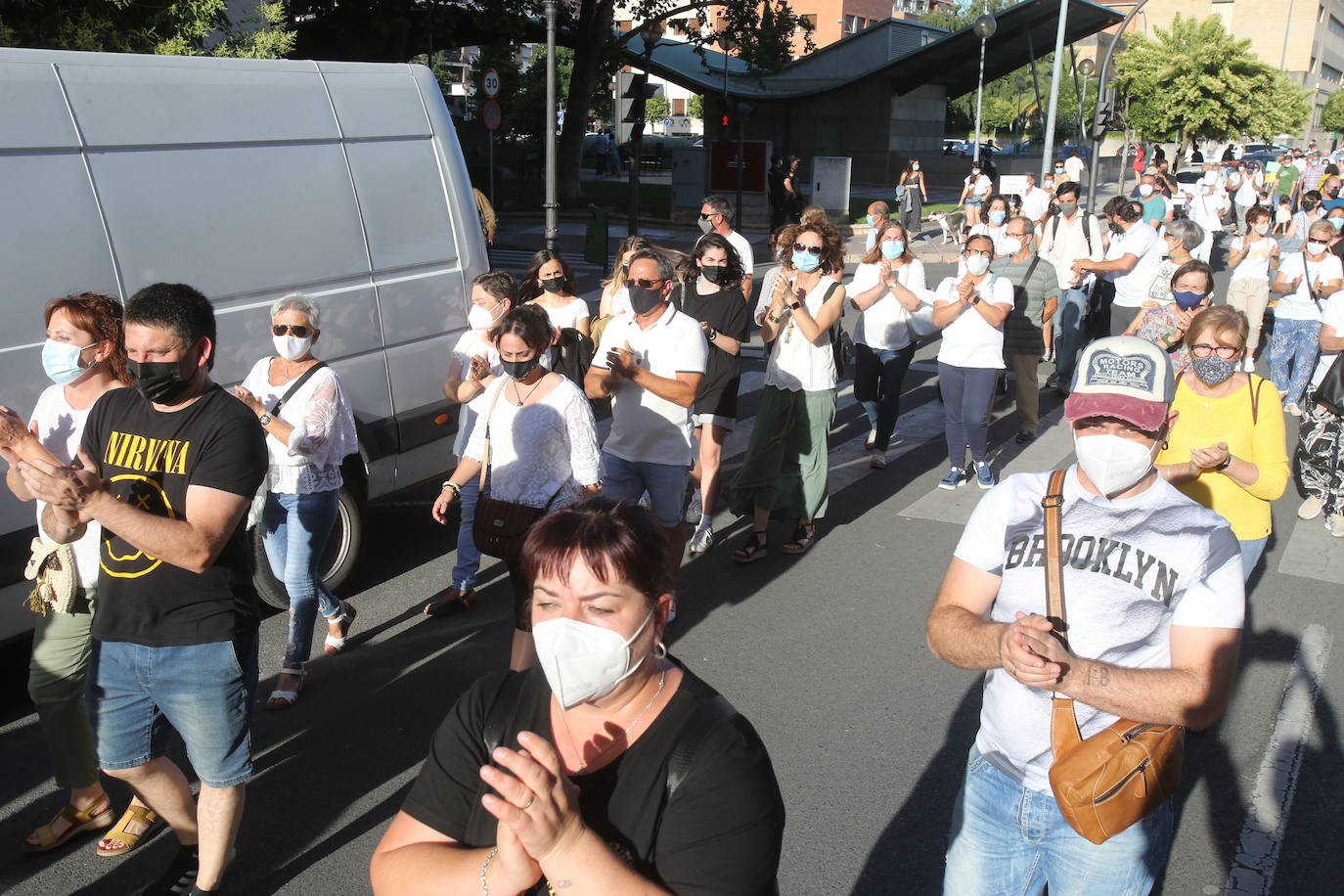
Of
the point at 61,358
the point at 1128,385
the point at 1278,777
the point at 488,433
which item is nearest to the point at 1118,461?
the point at 1128,385

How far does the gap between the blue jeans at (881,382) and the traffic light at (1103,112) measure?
1713 cm

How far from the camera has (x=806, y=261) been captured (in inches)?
275

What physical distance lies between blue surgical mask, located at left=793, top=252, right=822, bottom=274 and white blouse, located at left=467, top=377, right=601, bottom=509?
105 inches

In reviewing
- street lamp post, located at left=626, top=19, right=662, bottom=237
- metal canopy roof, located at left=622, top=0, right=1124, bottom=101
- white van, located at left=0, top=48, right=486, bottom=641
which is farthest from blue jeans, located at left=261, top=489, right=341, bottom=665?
metal canopy roof, located at left=622, top=0, right=1124, bottom=101

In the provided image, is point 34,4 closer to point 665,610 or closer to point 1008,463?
point 1008,463

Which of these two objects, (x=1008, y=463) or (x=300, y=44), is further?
(x=300, y=44)

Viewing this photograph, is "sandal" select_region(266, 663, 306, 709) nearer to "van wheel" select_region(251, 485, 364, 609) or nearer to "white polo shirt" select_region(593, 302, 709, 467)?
"van wheel" select_region(251, 485, 364, 609)

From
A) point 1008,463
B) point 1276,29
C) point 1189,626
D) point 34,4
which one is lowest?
point 1008,463

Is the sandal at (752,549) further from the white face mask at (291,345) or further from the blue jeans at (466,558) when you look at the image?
the white face mask at (291,345)

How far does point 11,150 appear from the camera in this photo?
4734 millimetres

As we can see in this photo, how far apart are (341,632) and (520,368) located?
1.79 metres

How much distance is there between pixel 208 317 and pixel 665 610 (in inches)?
75.3

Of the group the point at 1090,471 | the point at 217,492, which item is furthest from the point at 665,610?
the point at 217,492

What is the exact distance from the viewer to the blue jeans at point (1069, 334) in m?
11.5
